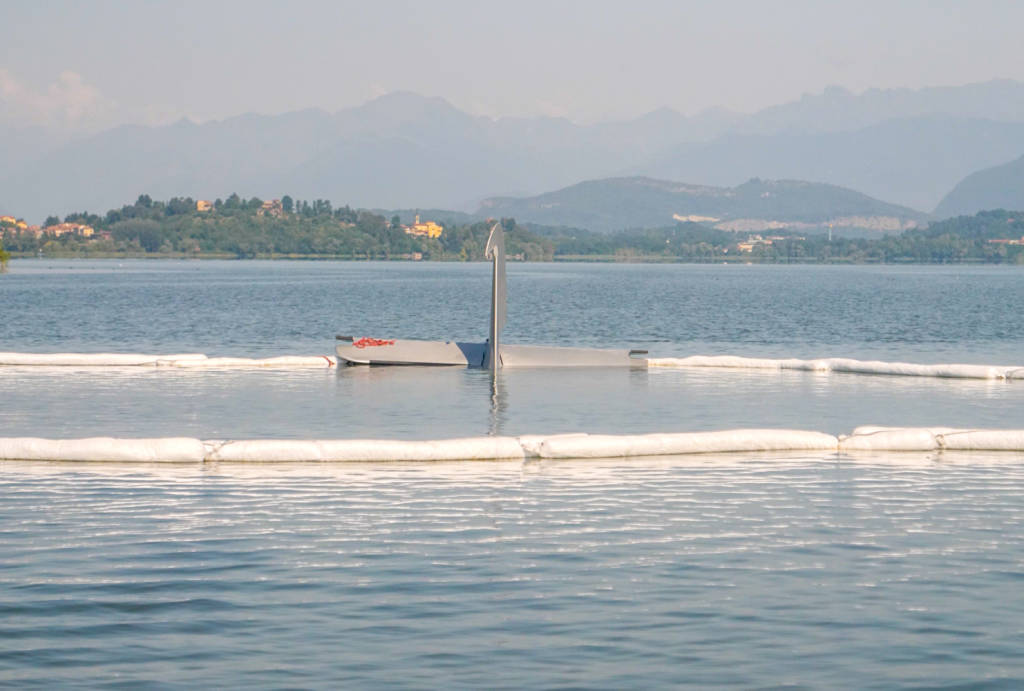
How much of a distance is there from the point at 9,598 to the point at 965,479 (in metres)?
16.7

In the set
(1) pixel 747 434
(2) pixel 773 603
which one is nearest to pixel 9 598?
(2) pixel 773 603

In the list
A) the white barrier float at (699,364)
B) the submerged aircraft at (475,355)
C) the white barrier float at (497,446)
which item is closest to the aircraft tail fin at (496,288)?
→ the submerged aircraft at (475,355)

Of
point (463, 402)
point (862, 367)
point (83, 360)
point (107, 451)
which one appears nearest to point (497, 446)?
point (107, 451)

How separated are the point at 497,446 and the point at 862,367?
78.3 ft

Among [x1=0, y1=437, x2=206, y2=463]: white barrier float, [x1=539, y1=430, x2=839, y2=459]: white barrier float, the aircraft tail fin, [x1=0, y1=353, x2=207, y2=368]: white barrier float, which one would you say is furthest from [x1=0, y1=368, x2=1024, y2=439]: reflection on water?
[x1=539, y1=430, x2=839, y2=459]: white barrier float

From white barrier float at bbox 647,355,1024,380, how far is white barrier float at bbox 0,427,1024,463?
57.2ft

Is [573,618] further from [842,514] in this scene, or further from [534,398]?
[534,398]

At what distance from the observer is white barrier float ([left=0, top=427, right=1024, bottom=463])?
24.8 meters

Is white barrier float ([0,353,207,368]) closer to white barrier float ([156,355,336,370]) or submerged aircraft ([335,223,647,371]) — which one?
white barrier float ([156,355,336,370])

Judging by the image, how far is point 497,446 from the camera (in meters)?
25.5

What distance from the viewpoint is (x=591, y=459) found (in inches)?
1009

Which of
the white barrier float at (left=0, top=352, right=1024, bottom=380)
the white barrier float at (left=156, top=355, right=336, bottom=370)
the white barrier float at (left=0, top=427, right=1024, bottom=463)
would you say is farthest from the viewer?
the white barrier float at (left=156, top=355, right=336, bottom=370)

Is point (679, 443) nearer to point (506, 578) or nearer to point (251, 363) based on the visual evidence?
point (506, 578)

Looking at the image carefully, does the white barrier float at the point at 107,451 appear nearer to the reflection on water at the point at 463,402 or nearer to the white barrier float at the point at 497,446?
the white barrier float at the point at 497,446
